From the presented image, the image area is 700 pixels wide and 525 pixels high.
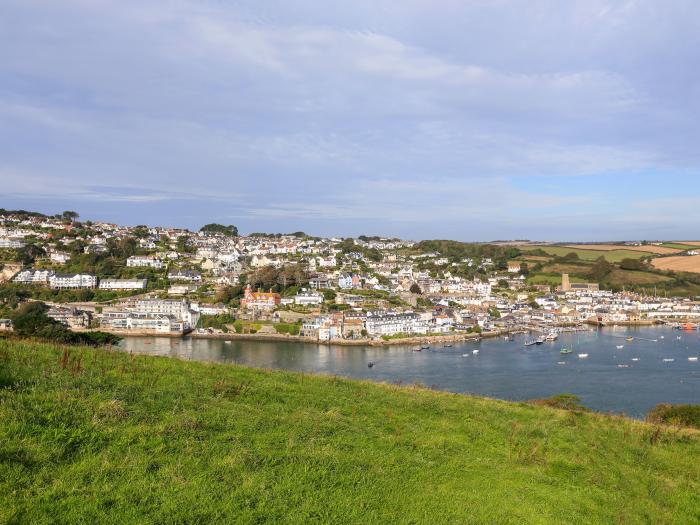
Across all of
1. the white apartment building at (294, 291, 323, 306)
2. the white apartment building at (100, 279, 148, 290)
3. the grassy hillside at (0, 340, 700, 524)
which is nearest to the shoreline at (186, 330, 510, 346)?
the white apartment building at (294, 291, 323, 306)

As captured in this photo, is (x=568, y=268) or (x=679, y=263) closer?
(x=679, y=263)

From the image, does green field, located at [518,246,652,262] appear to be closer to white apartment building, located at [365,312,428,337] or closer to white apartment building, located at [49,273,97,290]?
white apartment building, located at [365,312,428,337]

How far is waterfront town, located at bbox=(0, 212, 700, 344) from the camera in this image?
39031 mm

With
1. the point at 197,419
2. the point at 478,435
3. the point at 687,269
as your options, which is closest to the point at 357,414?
the point at 478,435

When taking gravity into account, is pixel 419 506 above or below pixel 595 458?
above

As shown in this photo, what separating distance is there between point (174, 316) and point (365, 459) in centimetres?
3872

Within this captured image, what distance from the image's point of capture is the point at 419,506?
10.7 feet

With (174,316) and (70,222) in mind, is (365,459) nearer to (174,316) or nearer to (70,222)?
(174,316)

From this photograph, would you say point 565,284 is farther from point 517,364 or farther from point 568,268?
point 517,364

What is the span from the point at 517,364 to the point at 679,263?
51.7 m

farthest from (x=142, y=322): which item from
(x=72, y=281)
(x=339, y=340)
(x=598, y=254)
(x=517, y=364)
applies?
(x=598, y=254)

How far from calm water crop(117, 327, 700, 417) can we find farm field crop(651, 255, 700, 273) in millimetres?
28392

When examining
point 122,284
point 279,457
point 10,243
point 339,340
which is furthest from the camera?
point 10,243

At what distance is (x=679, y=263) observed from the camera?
67.4m
